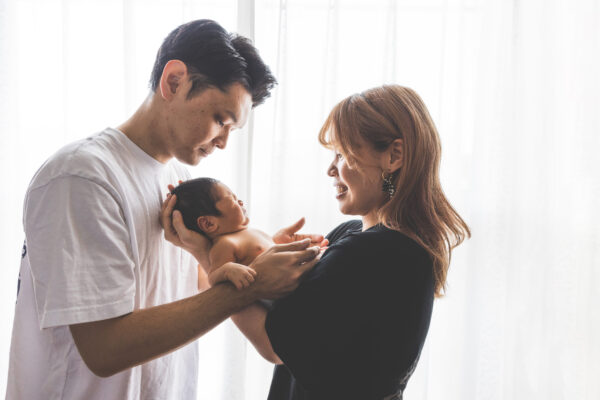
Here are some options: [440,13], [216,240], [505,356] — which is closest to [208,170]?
[216,240]

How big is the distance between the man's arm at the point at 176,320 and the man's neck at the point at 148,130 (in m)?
0.49

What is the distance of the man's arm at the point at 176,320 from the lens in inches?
39.7

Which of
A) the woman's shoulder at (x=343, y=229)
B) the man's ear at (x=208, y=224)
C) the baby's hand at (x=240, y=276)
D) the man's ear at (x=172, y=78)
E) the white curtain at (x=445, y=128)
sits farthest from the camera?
the white curtain at (x=445, y=128)

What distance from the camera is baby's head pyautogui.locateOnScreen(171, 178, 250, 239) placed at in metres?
1.32

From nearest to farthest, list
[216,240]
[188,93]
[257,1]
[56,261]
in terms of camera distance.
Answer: [56,261]
[188,93]
[216,240]
[257,1]

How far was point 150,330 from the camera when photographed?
1.04 metres

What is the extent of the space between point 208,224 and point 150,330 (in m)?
0.43

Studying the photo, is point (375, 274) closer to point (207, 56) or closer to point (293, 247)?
point (293, 247)

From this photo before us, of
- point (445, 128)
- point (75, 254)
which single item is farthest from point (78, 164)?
point (445, 128)

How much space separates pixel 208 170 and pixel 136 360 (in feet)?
4.18

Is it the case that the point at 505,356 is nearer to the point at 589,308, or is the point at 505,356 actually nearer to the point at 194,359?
the point at 589,308

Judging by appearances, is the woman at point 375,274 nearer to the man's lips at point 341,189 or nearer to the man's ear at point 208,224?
the man's lips at point 341,189

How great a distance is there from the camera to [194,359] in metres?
1.45

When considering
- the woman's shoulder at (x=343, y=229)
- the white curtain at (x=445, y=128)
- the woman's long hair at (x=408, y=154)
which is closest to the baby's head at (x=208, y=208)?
the woman's shoulder at (x=343, y=229)
